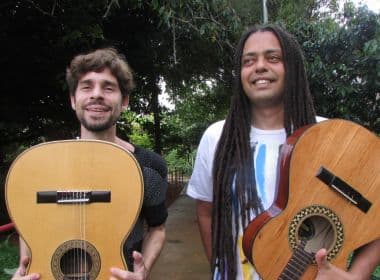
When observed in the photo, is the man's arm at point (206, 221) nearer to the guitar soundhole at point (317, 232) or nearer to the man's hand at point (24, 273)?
the guitar soundhole at point (317, 232)

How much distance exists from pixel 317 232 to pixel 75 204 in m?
0.91

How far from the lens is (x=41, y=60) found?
243 inches

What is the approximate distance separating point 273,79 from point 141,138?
11.9 meters

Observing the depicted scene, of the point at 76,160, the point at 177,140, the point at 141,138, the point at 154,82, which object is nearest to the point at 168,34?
the point at 154,82

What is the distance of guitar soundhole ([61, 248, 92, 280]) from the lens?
1662mm

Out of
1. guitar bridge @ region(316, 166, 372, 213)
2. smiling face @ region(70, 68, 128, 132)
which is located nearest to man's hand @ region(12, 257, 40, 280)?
smiling face @ region(70, 68, 128, 132)

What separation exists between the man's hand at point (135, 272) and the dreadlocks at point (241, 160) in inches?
13.0

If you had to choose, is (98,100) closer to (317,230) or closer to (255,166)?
(255,166)

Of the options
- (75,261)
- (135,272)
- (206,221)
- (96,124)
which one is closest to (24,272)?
(75,261)

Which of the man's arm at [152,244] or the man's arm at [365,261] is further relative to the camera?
the man's arm at [152,244]

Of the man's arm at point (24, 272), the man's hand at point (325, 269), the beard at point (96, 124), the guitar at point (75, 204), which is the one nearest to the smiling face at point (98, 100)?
the beard at point (96, 124)

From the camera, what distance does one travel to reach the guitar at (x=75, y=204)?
1.64m

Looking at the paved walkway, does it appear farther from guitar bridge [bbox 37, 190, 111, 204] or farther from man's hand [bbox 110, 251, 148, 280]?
guitar bridge [bbox 37, 190, 111, 204]

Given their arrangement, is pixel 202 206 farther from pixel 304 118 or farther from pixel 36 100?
pixel 36 100
